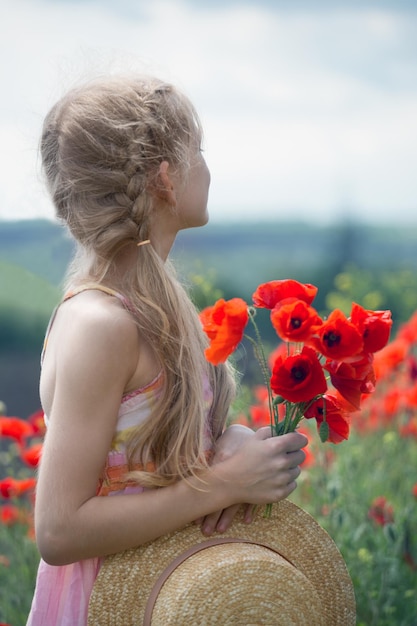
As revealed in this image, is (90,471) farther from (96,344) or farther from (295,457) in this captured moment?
(295,457)

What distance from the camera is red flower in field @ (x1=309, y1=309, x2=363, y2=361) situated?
54.4 inches

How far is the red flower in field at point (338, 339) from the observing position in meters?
1.38

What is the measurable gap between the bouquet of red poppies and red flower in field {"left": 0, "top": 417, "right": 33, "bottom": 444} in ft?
4.81

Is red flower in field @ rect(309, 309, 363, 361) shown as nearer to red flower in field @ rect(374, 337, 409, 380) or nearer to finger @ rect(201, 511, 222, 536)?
finger @ rect(201, 511, 222, 536)

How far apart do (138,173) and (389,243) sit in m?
5.06

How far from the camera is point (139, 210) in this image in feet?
5.03

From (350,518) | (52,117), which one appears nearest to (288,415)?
(52,117)

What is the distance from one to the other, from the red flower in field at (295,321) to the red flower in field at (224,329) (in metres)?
0.06

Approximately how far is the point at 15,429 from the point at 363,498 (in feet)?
3.92

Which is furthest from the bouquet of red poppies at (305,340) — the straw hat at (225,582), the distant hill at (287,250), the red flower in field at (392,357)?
the distant hill at (287,250)

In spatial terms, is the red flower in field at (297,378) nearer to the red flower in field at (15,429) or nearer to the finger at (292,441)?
the finger at (292,441)

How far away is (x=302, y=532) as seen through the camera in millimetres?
1538

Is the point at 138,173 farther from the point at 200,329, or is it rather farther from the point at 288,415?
the point at 288,415

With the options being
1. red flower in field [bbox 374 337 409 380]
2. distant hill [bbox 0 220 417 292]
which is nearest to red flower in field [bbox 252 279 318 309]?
red flower in field [bbox 374 337 409 380]
